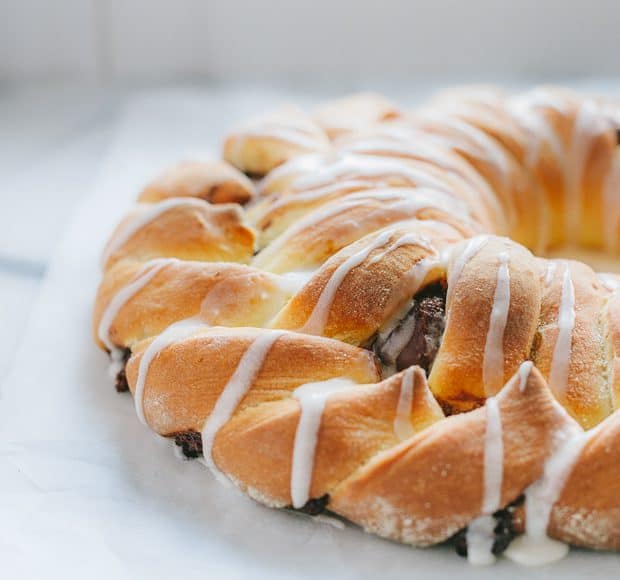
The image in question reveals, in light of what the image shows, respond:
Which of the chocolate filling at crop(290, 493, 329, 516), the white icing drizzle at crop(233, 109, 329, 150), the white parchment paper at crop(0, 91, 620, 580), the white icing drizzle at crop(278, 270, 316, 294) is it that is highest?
the white icing drizzle at crop(233, 109, 329, 150)

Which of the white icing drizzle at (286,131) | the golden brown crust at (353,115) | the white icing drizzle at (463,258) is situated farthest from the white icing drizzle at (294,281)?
the golden brown crust at (353,115)

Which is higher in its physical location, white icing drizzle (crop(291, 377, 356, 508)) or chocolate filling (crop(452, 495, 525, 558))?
white icing drizzle (crop(291, 377, 356, 508))

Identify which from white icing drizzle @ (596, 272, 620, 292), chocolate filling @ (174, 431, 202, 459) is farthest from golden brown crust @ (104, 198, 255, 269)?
white icing drizzle @ (596, 272, 620, 292)

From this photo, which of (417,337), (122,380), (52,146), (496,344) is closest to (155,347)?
(122,380)

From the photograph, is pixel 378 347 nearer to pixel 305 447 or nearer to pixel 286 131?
pixel 305 447

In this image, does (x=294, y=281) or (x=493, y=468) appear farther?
(x=294, y=281)

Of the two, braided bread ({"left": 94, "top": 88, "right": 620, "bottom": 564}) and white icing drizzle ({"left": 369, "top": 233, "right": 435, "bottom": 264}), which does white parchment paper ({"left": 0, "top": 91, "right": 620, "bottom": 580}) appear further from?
white icing drizzle ({"left": 369, "top": 233, "right": 435, "bottom": 264})
